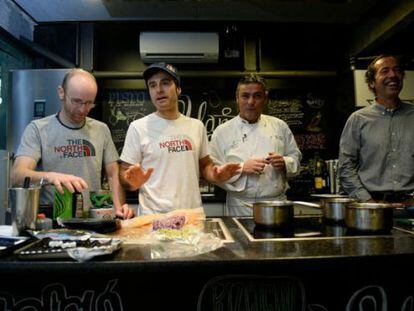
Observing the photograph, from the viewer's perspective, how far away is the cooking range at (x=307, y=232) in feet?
3.54

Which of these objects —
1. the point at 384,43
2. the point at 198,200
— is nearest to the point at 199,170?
the point at 198,200

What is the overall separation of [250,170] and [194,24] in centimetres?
208

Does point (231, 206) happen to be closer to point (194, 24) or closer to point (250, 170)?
point (250, 170)

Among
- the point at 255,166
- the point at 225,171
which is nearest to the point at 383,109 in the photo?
the point at 255,166

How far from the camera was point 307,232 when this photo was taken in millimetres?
1159

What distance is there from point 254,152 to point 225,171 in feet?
1.72

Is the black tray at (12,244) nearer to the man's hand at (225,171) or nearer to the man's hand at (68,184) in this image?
the man's hand at (68,184)

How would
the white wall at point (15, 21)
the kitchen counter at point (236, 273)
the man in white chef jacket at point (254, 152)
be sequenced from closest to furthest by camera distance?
the kitchen counter at point (236, 273) → the man in white chef jacket at point (254, 152) → the white wall at point (15, 21)

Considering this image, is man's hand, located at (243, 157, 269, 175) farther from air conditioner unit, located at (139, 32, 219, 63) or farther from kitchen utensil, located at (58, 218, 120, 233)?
air conditioner unit, located at (139, 32, 219, 63)

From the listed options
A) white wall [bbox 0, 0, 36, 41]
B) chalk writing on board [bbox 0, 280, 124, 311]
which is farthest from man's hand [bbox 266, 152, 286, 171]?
white wall [bbox 0, 0, 36, 41]

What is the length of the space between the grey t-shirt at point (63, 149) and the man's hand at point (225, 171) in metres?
0.68

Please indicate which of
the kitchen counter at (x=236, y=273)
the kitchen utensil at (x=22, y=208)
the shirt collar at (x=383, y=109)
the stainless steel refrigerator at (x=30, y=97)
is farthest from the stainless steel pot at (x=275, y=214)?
the stainless steel refrigerator at (x=30, y=97)

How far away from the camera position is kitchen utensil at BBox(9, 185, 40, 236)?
1.11m

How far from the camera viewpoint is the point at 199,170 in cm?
197
